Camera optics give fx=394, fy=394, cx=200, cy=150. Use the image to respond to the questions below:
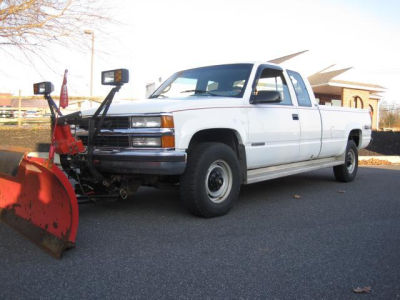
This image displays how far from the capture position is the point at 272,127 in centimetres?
544

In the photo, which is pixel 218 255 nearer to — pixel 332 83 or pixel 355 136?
pixel 355 136

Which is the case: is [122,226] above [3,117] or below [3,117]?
below

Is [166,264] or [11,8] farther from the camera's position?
[11,8]

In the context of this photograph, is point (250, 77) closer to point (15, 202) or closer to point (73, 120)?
point (73, 120)

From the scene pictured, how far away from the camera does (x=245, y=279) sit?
2857mm

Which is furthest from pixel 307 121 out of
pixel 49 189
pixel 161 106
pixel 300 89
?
pixel 49 189

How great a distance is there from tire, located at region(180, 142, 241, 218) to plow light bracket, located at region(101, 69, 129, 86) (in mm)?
1126

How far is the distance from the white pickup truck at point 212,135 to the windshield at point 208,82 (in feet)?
0.05

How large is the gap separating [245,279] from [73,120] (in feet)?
8.49

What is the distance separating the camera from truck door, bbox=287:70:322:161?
6141mm

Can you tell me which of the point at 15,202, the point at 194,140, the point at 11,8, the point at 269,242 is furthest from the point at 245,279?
the point at 11,8

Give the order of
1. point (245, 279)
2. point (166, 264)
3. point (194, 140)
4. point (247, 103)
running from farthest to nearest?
point (247, 103) → point (194, 140) → point (166, 264) → point (245, 279)

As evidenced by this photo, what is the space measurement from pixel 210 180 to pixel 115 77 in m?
1.61

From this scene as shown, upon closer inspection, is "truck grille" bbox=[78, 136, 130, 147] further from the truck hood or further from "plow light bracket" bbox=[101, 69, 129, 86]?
"plow light bracket" bbox=[101, 69, 129, 86]
